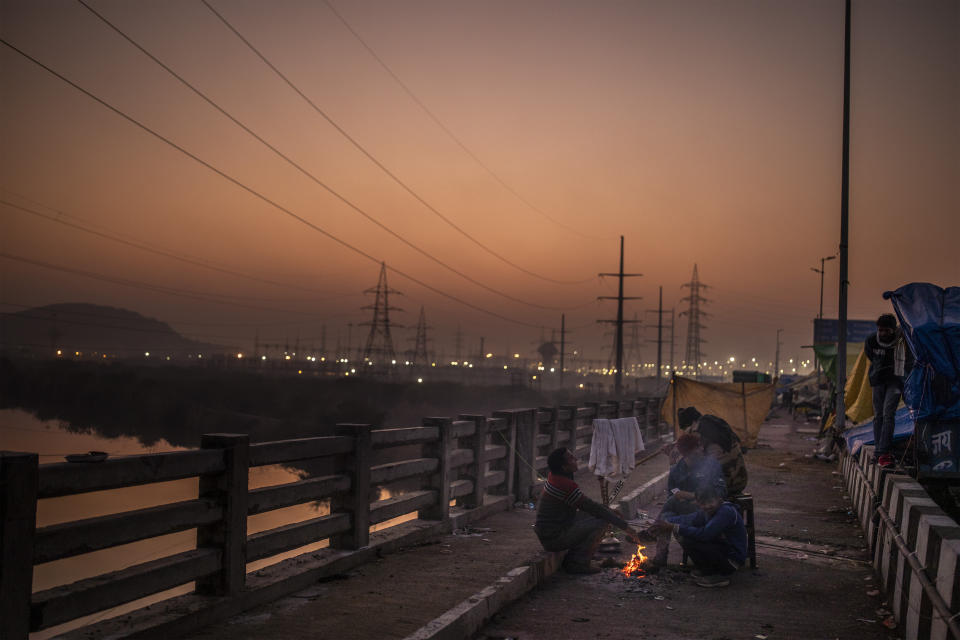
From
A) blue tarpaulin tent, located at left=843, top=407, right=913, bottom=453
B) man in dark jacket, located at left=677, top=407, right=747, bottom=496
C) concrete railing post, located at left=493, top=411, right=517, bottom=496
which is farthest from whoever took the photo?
concrete railing post, located at left=493, top=411, right=517, bottom=496

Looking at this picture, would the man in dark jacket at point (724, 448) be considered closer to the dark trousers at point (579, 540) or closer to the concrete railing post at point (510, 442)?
the dark trousers at point (579, 540)

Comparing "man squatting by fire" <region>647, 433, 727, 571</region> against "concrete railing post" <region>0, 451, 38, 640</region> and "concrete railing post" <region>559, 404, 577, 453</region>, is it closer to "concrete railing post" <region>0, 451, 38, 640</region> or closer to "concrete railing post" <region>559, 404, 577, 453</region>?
"concrete railing post" <region>0, 451, 38, 640</region>

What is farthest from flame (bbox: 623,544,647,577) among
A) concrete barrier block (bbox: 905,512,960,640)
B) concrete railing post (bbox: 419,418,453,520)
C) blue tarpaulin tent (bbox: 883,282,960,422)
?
blue tarpaulin tent (bbox: 883,282,960,422)

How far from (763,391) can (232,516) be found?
72.9ft

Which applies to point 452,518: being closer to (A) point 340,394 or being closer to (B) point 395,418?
(B) point 395,418

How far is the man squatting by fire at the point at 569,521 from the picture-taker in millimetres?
9023

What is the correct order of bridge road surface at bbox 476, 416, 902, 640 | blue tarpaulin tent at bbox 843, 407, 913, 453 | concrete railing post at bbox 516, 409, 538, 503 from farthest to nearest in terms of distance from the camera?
1. concrete railing post at bbox 516, 409, 538, 503
2. blue tarpaulin tent at bbox 843, 407, 913, 453
3. bridge road surface at bbox 476, 416, 902, 640

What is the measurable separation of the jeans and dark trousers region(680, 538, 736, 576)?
399cm

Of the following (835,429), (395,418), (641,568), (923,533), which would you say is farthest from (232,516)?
(395,418)

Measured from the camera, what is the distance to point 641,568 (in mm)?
9039

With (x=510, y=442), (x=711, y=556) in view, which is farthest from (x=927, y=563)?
(x=510, y=442)

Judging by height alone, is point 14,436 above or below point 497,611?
below

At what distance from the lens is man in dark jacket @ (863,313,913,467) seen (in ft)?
37.0

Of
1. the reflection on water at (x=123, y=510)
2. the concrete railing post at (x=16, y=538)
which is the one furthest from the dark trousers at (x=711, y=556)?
the reflection on water at (x=123, y=510)
